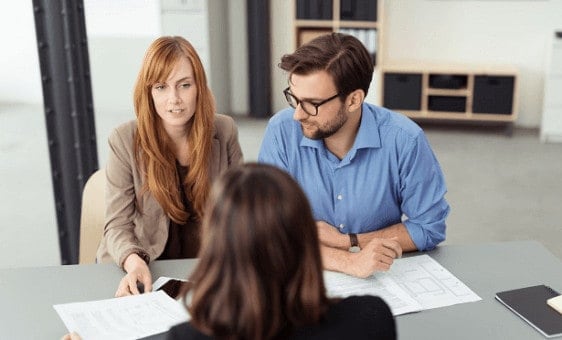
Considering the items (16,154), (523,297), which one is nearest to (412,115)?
(16,154)

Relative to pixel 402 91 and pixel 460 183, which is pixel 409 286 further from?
pixel 402 91

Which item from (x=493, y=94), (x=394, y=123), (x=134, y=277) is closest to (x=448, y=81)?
(x=493, y=94)

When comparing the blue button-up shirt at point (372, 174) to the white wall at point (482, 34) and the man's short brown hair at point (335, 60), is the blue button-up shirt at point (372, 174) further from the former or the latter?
the white wall at point (482, 34)

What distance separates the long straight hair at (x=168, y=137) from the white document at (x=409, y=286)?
0.61m

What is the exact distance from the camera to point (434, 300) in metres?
1.67

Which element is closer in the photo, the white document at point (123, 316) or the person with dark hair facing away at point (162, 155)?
the white document at point (123, 316)

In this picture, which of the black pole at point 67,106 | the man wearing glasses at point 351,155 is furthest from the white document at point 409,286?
the black pole at point 67,106

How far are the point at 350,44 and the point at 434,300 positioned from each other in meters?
0.80

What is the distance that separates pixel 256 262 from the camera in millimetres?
1008

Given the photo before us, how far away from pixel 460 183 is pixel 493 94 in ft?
4.23

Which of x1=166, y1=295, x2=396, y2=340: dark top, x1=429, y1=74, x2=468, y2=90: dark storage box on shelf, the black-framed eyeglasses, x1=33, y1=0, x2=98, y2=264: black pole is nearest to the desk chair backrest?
the black-framed eyeglasses

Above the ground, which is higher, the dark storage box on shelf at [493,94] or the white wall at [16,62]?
the white wall at [16,62]

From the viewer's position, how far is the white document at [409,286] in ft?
5.46

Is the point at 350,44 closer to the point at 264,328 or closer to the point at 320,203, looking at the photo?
the point at 320,203
